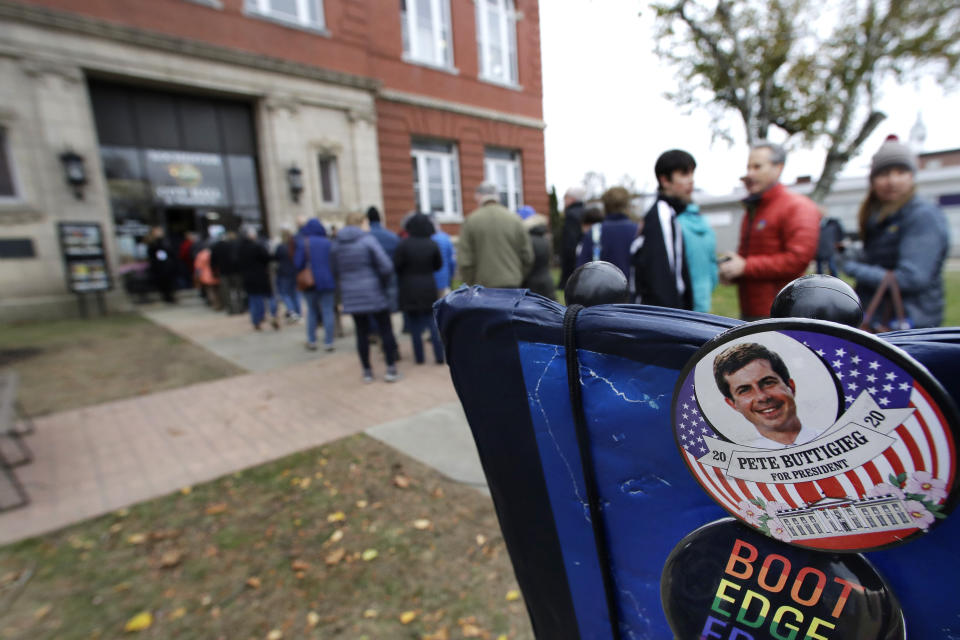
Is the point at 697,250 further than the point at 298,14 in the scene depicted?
No

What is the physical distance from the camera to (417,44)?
15.2 m

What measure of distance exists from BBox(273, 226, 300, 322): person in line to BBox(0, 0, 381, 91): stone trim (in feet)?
18.4

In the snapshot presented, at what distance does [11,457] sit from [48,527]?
143 cm

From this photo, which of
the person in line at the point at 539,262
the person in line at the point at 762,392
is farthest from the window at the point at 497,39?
the person in line at the point at 762,392

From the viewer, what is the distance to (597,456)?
0.81m

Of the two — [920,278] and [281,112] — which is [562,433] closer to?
[920,278]

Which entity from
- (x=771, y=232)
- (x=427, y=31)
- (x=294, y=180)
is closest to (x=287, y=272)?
(x=294, y=180)

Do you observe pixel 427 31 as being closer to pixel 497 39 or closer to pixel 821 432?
pixel 497 39

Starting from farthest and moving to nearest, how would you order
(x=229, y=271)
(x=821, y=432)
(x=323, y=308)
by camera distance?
(x=229, y=271), (x=323, y=308), (x=821, y=432)

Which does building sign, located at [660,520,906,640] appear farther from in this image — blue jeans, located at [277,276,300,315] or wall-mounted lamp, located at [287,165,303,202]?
wall-mounted lamp, located at [287,165,303,202]

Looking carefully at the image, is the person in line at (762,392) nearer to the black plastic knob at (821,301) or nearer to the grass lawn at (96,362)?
the black plastic knob at (821,301)

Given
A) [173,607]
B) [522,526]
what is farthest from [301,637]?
[522,526]

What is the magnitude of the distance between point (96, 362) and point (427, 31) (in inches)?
521

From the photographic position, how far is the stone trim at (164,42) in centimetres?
943
